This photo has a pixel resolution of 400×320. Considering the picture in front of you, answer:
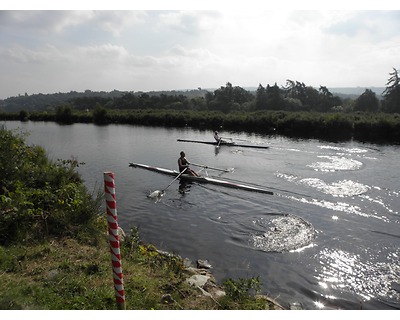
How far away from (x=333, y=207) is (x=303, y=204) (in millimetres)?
1280

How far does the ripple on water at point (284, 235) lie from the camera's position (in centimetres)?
1126

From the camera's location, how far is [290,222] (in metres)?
13.2

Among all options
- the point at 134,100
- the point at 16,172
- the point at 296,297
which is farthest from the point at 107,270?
the point at 134,100

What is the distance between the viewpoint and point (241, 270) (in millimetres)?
9883

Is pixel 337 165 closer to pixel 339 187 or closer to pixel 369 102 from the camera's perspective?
pixel 339 187

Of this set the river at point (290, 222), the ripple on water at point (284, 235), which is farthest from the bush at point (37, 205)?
the ripple on water at point (284, 235)

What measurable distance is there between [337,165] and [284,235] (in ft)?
42.3

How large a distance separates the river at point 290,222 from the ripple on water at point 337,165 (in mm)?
66

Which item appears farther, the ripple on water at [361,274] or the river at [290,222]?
the river at [290,222]

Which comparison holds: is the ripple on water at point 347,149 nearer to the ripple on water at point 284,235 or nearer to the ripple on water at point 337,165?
the ripple on water at point 337,165

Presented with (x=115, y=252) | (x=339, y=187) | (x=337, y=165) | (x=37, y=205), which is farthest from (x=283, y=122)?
(x=115, y=252)

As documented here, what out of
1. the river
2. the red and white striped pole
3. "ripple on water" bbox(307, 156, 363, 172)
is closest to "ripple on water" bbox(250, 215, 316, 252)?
the river

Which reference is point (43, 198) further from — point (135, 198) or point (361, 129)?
point (361, 129)

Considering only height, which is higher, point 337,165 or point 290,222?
point 337,165
